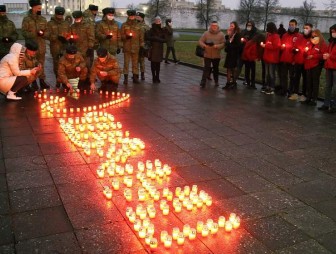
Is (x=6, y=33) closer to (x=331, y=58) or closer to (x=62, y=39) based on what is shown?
(x=62, y=39)

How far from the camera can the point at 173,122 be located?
313 inches

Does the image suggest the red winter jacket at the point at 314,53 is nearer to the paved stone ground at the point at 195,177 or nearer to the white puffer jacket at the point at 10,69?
the paved stone ground at the point at 195,177

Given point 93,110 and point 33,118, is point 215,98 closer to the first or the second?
point 93,110

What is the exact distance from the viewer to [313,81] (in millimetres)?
9625

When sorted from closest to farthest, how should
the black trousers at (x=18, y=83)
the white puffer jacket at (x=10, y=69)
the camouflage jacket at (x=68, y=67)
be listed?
the white puffer jacket at (x=10, y=69) < the black trousers at (x=18, y=83) < the camouflage jacket at (x=68, y=67)

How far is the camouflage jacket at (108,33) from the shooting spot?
37.4 ft

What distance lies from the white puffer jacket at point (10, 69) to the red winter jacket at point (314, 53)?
6.80m

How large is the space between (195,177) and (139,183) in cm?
77

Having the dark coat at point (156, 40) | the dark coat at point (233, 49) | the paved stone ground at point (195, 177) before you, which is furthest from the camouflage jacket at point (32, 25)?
the dark coat at point (233, 49)

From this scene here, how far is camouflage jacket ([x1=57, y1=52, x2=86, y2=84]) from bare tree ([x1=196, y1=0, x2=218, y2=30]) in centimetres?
5713

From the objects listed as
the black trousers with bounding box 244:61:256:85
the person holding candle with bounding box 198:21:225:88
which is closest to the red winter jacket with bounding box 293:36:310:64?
the black trousers with bounding box 244:61:256:85

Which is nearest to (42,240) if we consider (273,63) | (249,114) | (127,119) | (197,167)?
(197,167)

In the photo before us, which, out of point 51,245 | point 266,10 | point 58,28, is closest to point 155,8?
point 266,10

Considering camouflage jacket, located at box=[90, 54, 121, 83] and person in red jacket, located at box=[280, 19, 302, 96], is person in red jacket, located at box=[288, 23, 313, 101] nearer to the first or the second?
person in red jacket, located at box=[280, 19, 302, 96]
